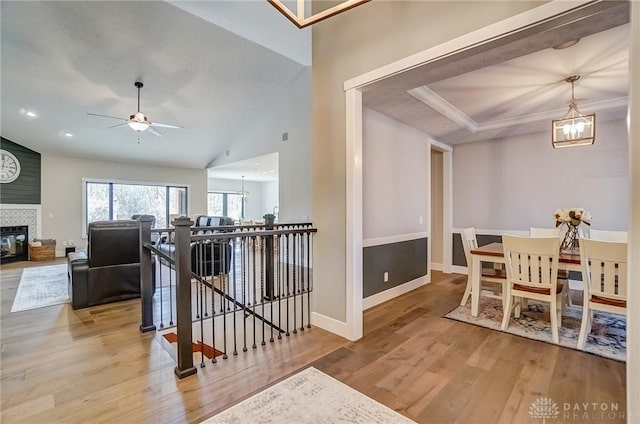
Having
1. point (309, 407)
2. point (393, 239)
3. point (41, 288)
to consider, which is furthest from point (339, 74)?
point (41, 288)

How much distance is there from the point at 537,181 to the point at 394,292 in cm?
315

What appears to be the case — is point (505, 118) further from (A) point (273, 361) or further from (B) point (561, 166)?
(A) point (273, 361)

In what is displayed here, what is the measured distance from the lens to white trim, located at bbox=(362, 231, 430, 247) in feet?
12.0

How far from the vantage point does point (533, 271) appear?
2650mm

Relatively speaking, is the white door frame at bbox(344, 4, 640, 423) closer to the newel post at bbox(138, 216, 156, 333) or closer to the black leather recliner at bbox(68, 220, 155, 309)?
the newel post at bbox(138, 216, 156, 333)

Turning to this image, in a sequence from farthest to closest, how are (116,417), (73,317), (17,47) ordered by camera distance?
(17,47) < (73,317) < (116,417)

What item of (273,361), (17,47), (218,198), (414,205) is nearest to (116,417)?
(273,361)

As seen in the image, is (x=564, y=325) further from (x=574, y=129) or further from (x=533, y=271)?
(x=574, y=129)

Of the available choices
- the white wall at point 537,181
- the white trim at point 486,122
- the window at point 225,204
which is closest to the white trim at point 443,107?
the white trim at point 486,122

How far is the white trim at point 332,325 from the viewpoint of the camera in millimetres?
2697

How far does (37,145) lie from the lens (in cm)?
716

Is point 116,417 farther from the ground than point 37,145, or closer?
closer

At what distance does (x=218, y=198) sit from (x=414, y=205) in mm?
11349

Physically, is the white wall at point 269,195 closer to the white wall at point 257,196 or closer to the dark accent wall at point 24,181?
the white wall at point 257,196
